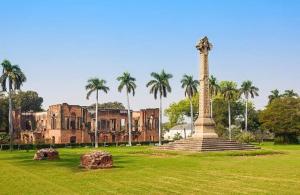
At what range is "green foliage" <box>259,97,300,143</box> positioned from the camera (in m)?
72.8

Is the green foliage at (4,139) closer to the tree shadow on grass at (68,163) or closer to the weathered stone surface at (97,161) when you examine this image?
the tree shadow on grass at (68,163)

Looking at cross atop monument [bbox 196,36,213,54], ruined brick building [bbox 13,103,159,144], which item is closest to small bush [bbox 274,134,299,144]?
ruined brick building [bbox 13,103,159,144]

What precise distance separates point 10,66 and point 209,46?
30.7 m

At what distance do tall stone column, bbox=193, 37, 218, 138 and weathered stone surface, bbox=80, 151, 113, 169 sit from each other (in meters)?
21.9

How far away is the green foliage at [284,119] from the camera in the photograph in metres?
72.8

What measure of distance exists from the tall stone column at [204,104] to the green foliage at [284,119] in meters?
30.1

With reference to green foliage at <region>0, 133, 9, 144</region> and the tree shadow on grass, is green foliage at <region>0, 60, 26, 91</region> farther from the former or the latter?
the tree shadow on grass

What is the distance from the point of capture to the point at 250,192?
51.5 feet

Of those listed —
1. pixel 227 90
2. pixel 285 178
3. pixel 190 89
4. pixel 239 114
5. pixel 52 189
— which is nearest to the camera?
pixel 52 189

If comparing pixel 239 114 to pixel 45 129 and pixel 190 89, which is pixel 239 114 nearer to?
pixel 190 89

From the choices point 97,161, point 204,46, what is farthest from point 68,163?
point 204,46

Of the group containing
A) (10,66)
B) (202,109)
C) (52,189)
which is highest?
(10,66)

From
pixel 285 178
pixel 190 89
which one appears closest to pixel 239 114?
pixel 190 89

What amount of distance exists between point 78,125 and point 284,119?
37922 mm
